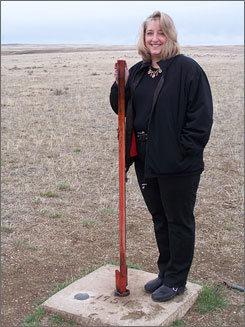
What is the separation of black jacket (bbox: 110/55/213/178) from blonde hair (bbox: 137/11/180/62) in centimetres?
5

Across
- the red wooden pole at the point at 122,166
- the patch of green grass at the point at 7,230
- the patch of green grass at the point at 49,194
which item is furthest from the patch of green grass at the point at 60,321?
the patch of green grass at the point at 49,194

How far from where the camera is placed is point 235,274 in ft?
15.2

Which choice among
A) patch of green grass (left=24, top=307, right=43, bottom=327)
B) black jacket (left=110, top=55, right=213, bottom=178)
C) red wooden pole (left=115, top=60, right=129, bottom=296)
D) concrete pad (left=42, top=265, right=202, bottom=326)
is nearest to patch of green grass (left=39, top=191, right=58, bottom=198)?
concrete pad (left=42, top=265, right=202, bottom=326)

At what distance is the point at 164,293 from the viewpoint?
3797 mm

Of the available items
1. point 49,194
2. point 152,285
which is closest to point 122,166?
point 152,285

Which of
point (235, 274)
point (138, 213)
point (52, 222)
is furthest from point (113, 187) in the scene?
point (235, 274)

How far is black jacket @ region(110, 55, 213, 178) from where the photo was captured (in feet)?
10.8

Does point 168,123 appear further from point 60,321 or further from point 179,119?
Answer: point 60,321

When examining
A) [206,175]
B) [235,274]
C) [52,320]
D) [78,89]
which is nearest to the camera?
[52,320]

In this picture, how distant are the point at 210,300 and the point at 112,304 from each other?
869 millimetres

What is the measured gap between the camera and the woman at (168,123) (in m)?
3.32

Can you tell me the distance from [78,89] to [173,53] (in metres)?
17.2

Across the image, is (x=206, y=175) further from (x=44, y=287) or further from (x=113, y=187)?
(x=44, y=287)

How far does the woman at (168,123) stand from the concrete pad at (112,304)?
1.35 ft
